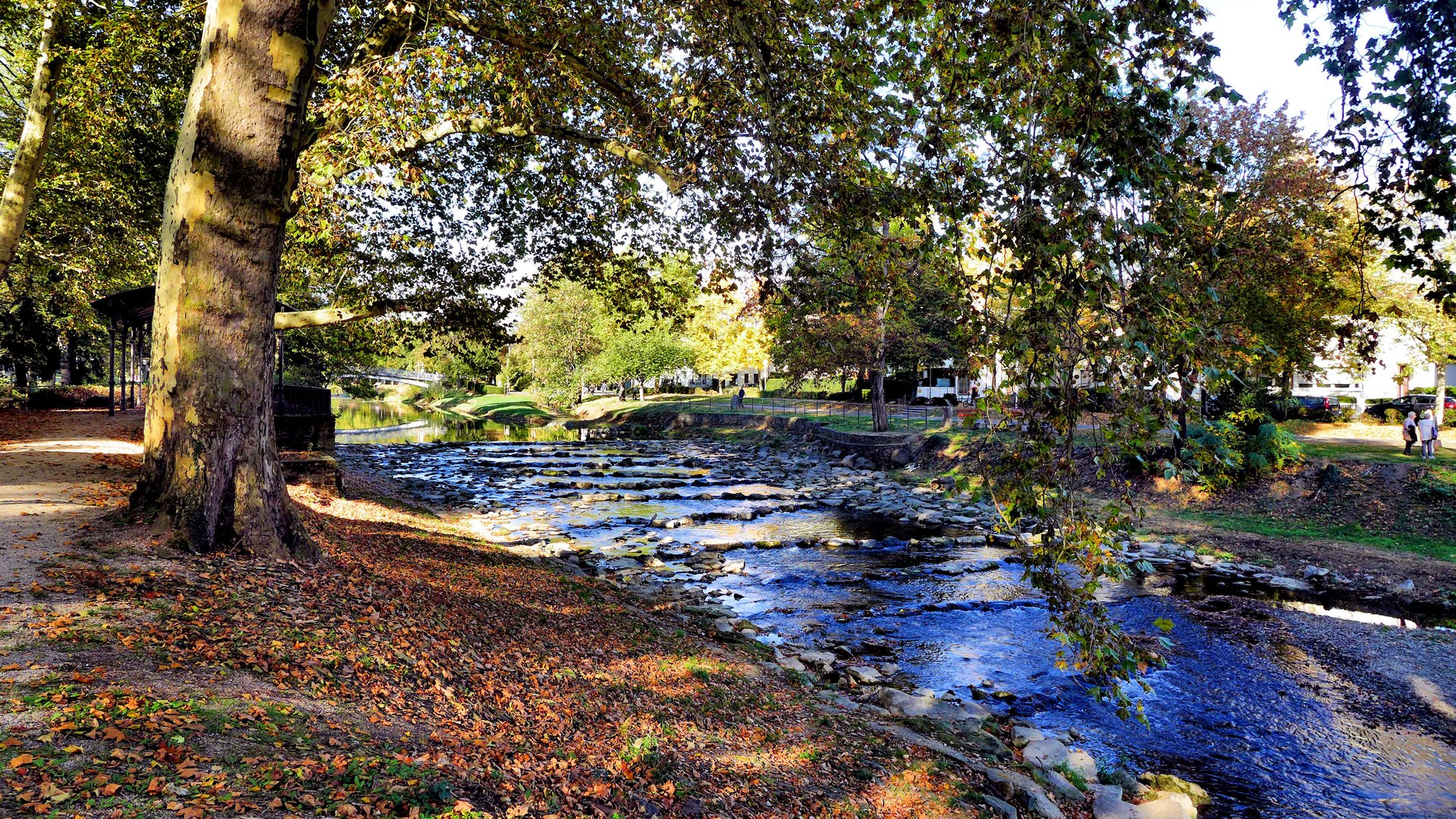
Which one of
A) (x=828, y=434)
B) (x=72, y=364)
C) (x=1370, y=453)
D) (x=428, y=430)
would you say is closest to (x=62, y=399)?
(x=72, y=364)

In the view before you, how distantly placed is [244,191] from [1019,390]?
6.65m

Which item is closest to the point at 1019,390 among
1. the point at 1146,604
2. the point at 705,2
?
the point at 705,2

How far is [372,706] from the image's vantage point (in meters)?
4.64

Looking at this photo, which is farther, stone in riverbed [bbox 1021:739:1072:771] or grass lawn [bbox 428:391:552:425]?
grass lawn [bbox 428:391:552:425]

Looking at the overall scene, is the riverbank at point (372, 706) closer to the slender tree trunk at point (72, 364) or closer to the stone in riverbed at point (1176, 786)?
the stone in riverbed at point (1176, 786)

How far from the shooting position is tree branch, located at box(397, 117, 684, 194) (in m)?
8.24

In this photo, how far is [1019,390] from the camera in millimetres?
3977

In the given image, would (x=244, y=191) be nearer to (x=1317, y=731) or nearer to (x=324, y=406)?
(x=1317, y=731)

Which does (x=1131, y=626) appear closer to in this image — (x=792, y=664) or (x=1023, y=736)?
(x=1023, y=736)

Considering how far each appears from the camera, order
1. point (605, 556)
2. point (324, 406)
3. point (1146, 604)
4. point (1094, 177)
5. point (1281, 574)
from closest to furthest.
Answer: point (1094, 177)
point (1146, 604)
point (1281, 574)
point (605, 556)
point (324, 406)

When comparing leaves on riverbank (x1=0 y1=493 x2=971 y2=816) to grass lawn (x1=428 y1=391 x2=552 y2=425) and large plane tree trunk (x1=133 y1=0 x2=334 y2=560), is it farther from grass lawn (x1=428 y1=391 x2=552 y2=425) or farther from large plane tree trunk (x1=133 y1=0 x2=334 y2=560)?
grass lawn (x1=428 y1=391 x2=552 y2=425)

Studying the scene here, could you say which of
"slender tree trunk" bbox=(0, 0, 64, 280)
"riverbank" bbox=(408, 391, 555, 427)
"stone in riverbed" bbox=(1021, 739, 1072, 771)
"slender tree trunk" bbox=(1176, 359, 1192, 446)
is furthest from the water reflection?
"slender tree trunk" bbox=(1176, 359, 1192, 446)

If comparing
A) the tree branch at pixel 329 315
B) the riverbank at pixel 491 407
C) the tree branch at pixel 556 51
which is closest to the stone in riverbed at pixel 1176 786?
the tree branch at pixel 556 51

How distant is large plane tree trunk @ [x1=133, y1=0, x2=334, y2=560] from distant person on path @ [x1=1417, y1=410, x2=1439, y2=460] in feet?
77.2
